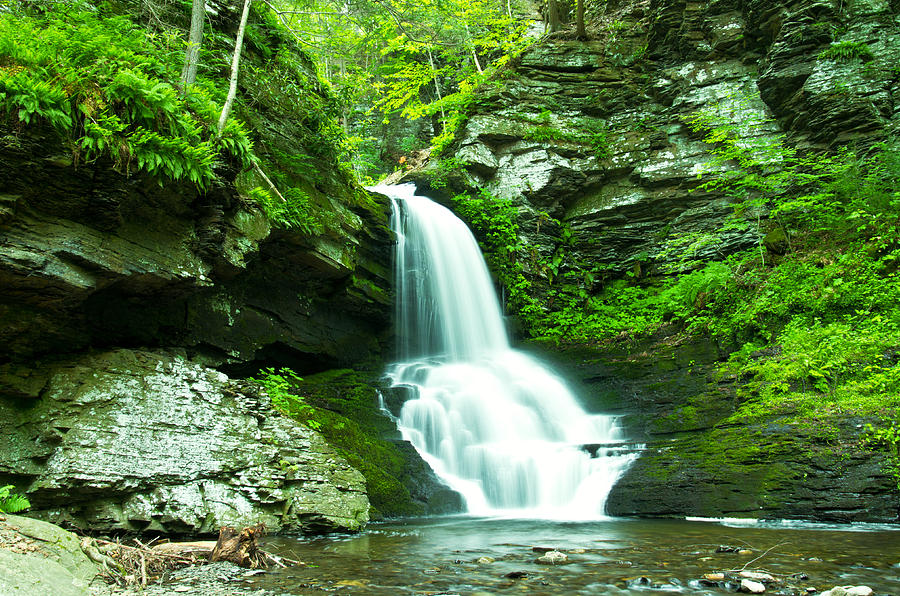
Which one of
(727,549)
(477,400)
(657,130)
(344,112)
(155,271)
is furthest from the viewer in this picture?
(344,112)

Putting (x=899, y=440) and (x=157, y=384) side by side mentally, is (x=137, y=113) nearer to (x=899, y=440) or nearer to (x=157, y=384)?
(x=157, y=384)

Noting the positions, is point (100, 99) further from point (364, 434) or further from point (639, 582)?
point (639, 582)

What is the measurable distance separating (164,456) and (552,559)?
4.14 meters

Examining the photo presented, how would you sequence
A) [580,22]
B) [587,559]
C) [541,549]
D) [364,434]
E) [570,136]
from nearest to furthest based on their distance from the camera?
1. [587,559]
2. [541,549]
3. [364,434]
4. [570,136]
5. [580,22]

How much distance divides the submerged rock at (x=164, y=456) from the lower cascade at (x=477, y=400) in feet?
8.70

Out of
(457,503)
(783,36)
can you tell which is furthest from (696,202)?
(457,503)

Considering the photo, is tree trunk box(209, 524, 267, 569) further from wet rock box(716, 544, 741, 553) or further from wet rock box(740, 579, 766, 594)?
wet rock box(716, 544, 741, 553)

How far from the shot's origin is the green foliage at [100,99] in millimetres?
5340

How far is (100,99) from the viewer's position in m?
5.81

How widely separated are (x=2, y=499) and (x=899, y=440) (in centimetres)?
950

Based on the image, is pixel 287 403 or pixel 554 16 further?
pixel 554 16

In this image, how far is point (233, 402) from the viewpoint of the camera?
6648 mm

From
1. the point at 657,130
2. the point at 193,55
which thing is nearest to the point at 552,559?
the point at 193,55

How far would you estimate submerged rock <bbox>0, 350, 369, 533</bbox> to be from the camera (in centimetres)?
495
